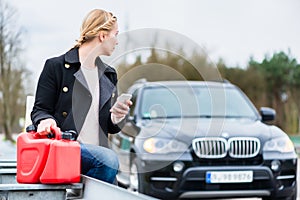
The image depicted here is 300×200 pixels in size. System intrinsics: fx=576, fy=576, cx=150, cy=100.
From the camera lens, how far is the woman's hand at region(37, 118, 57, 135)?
2.73 m

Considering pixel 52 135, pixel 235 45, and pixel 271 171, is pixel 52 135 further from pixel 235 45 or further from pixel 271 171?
pixel 235 45

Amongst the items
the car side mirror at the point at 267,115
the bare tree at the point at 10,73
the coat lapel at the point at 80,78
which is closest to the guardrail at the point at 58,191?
the coat lapel at the point at 80,78

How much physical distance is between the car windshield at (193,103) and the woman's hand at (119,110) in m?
4.13

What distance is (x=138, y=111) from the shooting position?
756 centimetres

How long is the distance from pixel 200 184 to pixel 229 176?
342 mm

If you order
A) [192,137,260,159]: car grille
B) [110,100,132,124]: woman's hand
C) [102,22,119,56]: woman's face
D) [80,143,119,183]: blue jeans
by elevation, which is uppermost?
[102,22,119,56]: woman's face

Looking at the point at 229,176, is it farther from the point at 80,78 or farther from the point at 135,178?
the point at 80,78

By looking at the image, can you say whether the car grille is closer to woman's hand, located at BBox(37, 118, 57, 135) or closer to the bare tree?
woman's hand, located at BBox(37, 118, 57, 135)

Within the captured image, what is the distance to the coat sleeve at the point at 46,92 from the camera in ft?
10.4

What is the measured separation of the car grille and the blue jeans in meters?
3.60

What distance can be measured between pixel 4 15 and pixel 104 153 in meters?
18.5

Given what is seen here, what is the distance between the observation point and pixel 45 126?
2.80m

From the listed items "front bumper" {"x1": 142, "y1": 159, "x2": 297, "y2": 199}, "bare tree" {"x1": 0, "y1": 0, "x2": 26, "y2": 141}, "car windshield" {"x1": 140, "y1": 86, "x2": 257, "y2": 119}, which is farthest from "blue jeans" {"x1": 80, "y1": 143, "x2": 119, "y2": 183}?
"bare tree" {"x1": 0, "y1": 0, "x2": 26, "y2": 141}

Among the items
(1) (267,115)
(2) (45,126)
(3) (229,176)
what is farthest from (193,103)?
(2) (45,126)
